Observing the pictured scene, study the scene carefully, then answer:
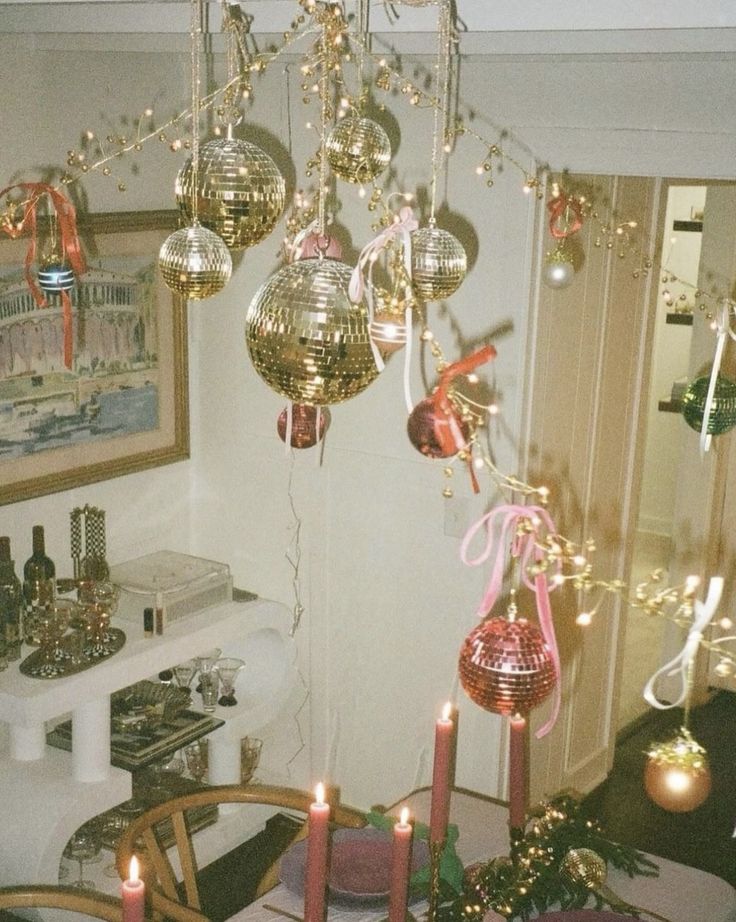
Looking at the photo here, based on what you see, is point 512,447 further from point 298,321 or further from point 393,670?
point 298,321

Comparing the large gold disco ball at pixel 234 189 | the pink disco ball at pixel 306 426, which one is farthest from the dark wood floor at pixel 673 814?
the large gold disco ball at pixel 234 189

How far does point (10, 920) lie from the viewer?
2.44m

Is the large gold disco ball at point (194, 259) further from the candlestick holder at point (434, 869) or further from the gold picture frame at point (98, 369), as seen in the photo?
the gold picture frame at point (98, 369)

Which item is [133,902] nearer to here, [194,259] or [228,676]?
[194,259]

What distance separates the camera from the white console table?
2.58 meters

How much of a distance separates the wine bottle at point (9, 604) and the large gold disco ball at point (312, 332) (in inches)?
64.1

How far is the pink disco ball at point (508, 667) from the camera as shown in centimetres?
147

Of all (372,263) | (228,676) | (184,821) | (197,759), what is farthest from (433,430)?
(197,759)

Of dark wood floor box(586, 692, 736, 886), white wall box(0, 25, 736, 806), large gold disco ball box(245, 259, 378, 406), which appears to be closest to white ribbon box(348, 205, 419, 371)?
large gold disco ball box(245, 259, 378, 406)

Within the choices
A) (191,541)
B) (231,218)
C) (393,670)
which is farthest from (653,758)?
(191,541)

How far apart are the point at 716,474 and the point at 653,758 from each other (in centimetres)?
298

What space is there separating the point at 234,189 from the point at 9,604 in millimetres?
1523

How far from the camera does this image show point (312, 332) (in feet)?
4.23

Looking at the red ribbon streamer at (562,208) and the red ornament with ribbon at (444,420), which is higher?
the red ribbon streamer at (562,208)
